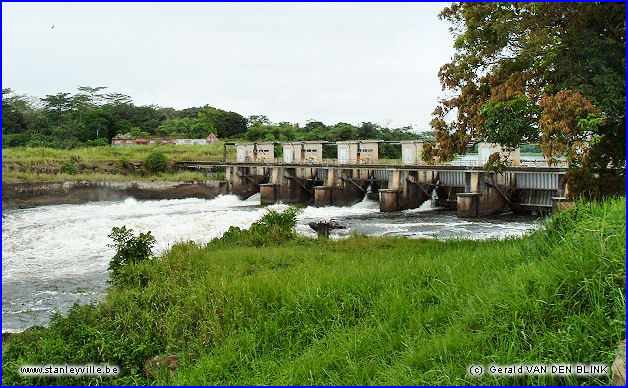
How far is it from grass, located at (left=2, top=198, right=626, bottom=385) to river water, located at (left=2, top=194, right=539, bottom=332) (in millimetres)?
3037

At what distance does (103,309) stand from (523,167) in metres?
19.3

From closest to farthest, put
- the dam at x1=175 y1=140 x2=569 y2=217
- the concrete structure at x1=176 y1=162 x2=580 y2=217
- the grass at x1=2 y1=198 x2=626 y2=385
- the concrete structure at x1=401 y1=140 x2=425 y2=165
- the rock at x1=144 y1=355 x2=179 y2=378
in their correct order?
the grass at x1=2 y1=198 x2=626 y2=385 < the rock at x1=144 y1=355 x2=179 y2=378 < the concrete structure at x1=176 y1=162 x2=580 y2=217 < the dam at x1=175 y1=140 x2=569 y2=217 < the concrete structure at x1=401 y1=140 x2=425 y2=165

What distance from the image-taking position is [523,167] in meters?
22.5

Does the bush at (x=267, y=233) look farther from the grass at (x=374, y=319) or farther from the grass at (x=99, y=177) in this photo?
the grass at (x=99, y=177)

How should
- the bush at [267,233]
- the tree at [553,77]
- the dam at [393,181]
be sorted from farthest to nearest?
the dam at [393,181] < the bush at [267,233] < the tree at [553,77]

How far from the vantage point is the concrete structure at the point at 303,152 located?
34.9 meters

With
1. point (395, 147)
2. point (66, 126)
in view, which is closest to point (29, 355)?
point (395, 147)

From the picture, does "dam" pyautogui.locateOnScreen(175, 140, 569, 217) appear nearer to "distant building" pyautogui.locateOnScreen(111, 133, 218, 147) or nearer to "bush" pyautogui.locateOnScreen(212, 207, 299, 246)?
"bush" pyautogui.locateOnScreen(212, 207, 299, 246)

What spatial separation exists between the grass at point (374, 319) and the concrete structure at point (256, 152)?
30409 millimetres

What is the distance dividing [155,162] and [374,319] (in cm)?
3911

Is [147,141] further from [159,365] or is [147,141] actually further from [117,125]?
[159,365]

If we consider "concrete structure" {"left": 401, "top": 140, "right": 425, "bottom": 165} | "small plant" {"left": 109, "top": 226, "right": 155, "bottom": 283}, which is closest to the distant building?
"concrete structure" {"left": 401, "top": 140, "right": 425, "bottom": 165}

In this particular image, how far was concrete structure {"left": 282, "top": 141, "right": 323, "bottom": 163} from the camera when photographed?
3491 centimetres

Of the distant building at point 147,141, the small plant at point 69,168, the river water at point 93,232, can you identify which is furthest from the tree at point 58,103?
the river water at point 93,232
